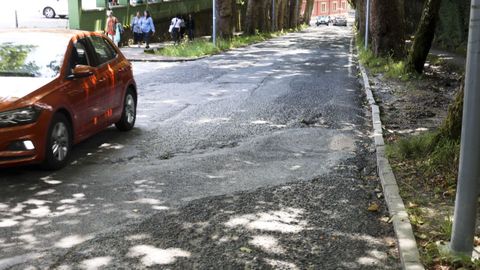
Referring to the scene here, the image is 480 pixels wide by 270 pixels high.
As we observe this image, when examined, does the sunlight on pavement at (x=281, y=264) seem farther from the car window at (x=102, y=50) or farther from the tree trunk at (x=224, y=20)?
the tree trunk at (x=224, y=20)

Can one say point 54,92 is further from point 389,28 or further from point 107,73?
point 389,28

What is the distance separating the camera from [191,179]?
6.79 m

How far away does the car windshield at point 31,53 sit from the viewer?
7.38m

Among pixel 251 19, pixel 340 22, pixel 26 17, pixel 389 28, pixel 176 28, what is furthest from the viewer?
pixel 340 22

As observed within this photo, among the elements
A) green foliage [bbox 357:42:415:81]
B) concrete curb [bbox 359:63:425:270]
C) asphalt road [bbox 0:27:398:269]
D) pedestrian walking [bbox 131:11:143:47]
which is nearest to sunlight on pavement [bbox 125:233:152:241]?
asphalt road [bbox 0:27:398:269]

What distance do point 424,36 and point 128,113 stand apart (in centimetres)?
937

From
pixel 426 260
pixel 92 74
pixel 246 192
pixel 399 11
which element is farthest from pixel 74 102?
pixel 399 11

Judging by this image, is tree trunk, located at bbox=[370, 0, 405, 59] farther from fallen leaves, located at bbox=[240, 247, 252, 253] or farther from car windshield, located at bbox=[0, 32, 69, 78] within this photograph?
fallen leaves, located at bbox=[240, 247, 252, 253]

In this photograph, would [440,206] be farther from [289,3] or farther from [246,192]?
[289,3]

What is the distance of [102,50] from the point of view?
860 cm

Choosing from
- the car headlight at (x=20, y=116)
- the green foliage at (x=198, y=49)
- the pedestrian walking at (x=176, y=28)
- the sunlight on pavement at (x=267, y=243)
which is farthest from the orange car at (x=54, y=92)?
the pedestrian walking at (x=176, y=28)

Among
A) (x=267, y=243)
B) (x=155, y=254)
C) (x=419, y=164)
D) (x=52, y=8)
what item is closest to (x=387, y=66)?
(x=419, y=164)

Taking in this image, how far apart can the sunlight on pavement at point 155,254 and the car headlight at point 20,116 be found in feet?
7.98

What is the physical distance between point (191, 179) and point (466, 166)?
3.38m
